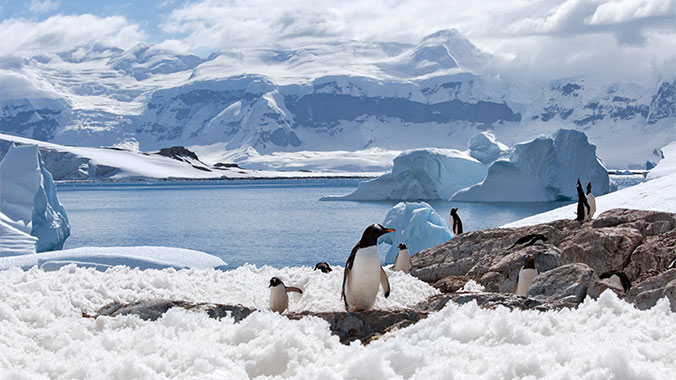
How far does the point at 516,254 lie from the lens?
9.30 metres

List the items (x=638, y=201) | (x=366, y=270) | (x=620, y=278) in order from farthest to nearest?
1. (x=638, y=201)
2. (x=620, y=278)
3. (x=366, y=270)

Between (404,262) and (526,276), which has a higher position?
(526,276)

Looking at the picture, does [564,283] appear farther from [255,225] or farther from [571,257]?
[255,225]

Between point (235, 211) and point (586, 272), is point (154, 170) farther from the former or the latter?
point (586, 272)

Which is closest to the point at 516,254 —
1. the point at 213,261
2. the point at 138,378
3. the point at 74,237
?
the point at 138,378

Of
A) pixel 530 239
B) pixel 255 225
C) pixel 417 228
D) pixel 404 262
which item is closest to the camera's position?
pixel 530 239

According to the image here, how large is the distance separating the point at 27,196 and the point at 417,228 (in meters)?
11.4

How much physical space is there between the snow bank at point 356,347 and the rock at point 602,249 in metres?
5.07

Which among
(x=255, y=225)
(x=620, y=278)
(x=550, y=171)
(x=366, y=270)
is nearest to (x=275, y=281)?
(x=366, y=270)

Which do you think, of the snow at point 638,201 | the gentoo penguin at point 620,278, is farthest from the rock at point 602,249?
the snow at point 638,201

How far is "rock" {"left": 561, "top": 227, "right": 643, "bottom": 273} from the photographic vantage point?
9500mm

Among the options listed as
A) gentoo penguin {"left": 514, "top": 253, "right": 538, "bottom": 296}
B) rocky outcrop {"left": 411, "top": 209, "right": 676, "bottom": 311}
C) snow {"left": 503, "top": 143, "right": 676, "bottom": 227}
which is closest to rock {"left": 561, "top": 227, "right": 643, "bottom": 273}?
rocky outcrop {"left": 411, "top": 209, "right": 676, "bottom": 311}

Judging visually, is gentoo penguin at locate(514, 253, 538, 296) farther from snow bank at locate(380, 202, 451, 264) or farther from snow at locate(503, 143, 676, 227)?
snow bank at locate(380, 202, 451, 264)

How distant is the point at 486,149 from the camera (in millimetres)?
58969
